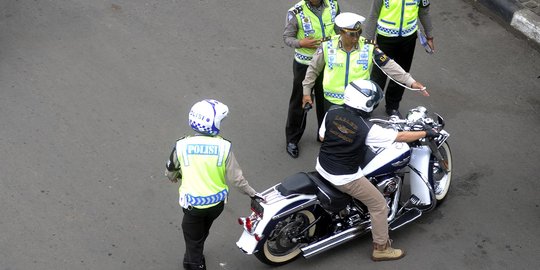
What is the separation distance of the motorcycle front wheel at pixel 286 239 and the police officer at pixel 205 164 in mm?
483

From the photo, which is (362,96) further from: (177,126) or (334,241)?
(177,126)

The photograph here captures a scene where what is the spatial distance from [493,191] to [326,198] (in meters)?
2.00

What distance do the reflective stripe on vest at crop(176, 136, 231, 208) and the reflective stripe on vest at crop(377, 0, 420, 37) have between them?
272 centimetres

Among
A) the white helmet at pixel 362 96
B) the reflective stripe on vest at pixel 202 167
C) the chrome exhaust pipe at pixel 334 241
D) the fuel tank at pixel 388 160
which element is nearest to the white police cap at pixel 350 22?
the white helmet at pixel 362 96

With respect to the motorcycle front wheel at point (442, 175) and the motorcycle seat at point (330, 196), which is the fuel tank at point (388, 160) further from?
the motorcycle front wheel at point (442, 175)

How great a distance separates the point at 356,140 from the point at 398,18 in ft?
7.22

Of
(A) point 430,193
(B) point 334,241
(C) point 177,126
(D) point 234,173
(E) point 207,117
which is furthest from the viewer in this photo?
(C) point 177,126

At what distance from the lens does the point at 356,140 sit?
5.77 m

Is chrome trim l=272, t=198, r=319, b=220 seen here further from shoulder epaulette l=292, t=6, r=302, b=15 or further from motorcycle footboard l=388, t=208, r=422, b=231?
shoulder epaulette l=292, t=6, r=302, b=15

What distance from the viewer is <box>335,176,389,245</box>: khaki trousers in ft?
19.6

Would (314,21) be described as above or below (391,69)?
above

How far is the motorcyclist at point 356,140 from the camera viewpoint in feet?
18.9

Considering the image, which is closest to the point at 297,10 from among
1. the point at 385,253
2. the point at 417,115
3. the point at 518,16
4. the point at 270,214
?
the point at 417,115

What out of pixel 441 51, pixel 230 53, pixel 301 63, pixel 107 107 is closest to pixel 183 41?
pixel 230 53
